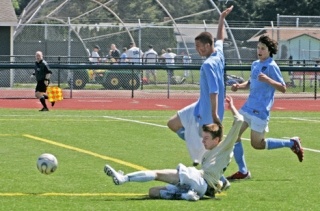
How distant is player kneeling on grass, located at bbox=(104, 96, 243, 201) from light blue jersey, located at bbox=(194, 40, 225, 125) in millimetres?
986

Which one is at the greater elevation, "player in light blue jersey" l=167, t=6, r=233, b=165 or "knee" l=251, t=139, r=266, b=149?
"player in light blue jersey" l=167, t=6, r=233, b=165

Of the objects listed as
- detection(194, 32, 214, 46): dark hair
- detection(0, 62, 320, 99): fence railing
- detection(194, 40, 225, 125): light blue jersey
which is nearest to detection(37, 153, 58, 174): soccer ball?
detection(194, 40, 225, 125): light blue jersey

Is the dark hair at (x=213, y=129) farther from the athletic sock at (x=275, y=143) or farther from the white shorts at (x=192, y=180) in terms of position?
the athletic sock at (x=275, y=143)

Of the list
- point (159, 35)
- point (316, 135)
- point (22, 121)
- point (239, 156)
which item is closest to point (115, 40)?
point (159, 35)

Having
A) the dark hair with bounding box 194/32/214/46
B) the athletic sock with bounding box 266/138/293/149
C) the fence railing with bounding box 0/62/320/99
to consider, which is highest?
the dark hair with bounding box 194/32/214/46

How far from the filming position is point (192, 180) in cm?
1119

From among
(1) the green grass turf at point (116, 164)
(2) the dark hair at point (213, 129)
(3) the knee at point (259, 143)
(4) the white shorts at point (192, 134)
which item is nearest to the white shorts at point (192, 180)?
(1) the green grass turf at point (116, 164)

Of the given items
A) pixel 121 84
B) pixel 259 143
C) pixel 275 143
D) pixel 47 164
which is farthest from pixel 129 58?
pixel 47 164

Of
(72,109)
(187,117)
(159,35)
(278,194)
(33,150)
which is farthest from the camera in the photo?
(159,35)

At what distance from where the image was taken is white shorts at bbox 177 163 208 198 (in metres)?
11.2

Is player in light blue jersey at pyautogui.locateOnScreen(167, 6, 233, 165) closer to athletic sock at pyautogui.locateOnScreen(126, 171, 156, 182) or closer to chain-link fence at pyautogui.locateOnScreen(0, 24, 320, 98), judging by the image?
athletic sock at pyautogui.locateOnScreen(126, 171, 156, 182)

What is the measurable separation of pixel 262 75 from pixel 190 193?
2.58 m

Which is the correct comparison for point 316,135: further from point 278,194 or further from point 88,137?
point 278,194

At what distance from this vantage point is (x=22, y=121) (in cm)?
2344
